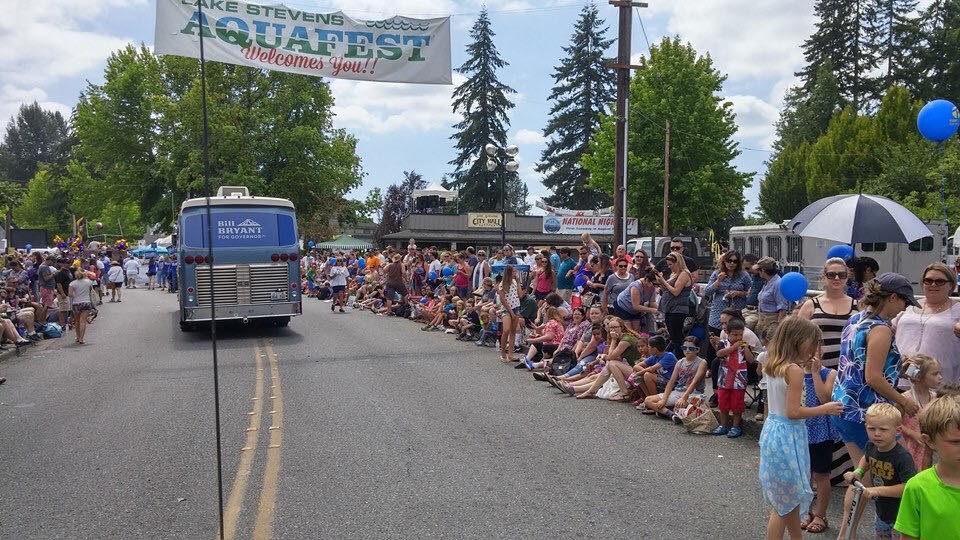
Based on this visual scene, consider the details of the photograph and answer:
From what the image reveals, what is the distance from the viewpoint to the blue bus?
16219 millimetres

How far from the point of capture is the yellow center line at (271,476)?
521 cm

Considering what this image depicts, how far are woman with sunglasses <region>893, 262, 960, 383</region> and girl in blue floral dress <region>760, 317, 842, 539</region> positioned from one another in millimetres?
1001

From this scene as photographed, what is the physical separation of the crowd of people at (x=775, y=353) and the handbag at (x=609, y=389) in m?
0.01

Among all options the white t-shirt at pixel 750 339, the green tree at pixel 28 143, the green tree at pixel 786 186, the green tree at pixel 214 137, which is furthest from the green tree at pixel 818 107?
the green tree at pixel 28 143

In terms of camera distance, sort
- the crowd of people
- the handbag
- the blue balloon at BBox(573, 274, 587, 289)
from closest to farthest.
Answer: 1. the crowd of people
2. the handbag
3. the blue balloon at BBox(573, 274, 587, 289)

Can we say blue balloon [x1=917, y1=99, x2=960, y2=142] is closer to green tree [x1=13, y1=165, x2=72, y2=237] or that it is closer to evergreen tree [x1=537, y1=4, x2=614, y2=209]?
evergreen tree [x1=537, y1=4, x2=614, y2=209]

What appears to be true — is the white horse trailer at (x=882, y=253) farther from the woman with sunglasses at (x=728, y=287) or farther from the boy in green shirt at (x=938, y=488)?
the boy in green shirt at (x=938, y=488)

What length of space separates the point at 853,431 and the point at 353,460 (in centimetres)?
413

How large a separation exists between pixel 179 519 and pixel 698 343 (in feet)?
21.2

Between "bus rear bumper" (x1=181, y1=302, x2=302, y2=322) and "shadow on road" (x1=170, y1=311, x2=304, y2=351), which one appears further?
"bus rear bumper" (x1=181, y1=302, x2=302, y2=322)

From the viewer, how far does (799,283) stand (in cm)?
846

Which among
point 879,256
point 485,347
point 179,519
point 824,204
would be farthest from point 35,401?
point 879,256

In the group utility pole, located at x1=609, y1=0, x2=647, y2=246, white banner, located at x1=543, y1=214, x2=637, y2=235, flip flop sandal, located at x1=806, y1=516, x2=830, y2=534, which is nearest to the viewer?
flip flop sandal, located at x1=806, y1=516, x2=830, y2=534

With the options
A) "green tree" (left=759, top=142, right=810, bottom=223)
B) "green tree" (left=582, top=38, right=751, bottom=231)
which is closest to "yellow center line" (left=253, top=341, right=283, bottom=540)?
"green tree" (left=582, top=38, right=751, bottom=231)
